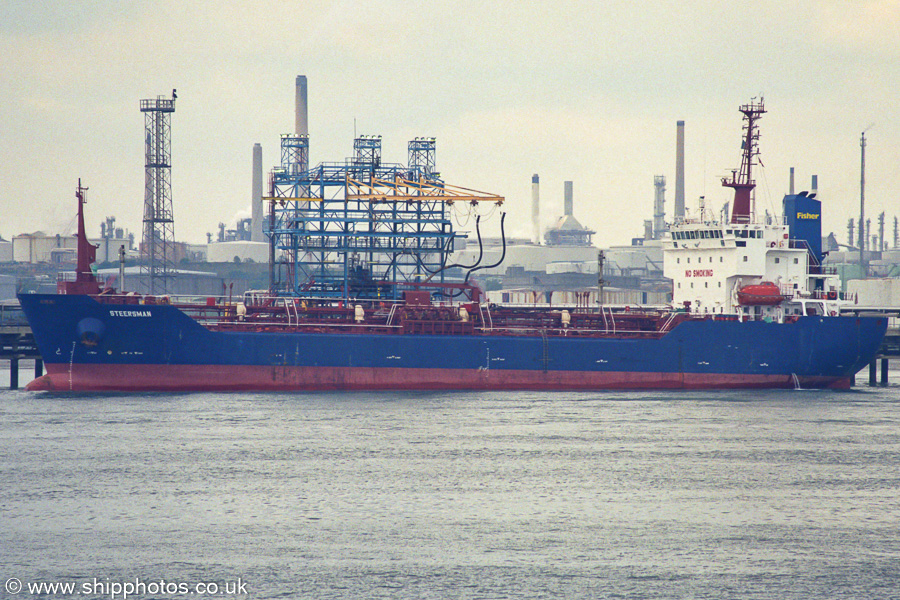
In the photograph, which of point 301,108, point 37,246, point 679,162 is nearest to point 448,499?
point 301,108

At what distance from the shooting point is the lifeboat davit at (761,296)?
141ft

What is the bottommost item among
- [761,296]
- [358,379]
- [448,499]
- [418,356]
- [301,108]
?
[448,499]

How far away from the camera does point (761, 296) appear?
42906mm

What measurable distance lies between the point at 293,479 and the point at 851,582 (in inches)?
551

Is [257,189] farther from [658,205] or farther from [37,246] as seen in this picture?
[658,205]

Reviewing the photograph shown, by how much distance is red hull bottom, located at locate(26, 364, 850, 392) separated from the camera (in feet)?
128

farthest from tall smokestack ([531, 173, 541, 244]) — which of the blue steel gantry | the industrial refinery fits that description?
the blue steel gantry

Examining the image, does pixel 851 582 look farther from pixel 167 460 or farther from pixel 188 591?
pixel 167 460

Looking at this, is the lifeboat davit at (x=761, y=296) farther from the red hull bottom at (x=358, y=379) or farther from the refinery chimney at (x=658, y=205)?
the refinery chimney at (x=658, y=205)

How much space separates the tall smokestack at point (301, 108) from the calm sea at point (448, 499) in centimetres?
7717

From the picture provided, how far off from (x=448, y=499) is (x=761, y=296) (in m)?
23.6

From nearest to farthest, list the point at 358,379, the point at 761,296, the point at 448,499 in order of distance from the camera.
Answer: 1. the point at 448,499
2. the point at 358,379
3. the point at 761,296

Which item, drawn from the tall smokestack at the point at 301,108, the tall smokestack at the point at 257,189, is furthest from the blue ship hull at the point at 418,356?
the tall smokestack at the point at 257,189

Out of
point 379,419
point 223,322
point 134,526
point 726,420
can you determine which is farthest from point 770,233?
point 134,526
